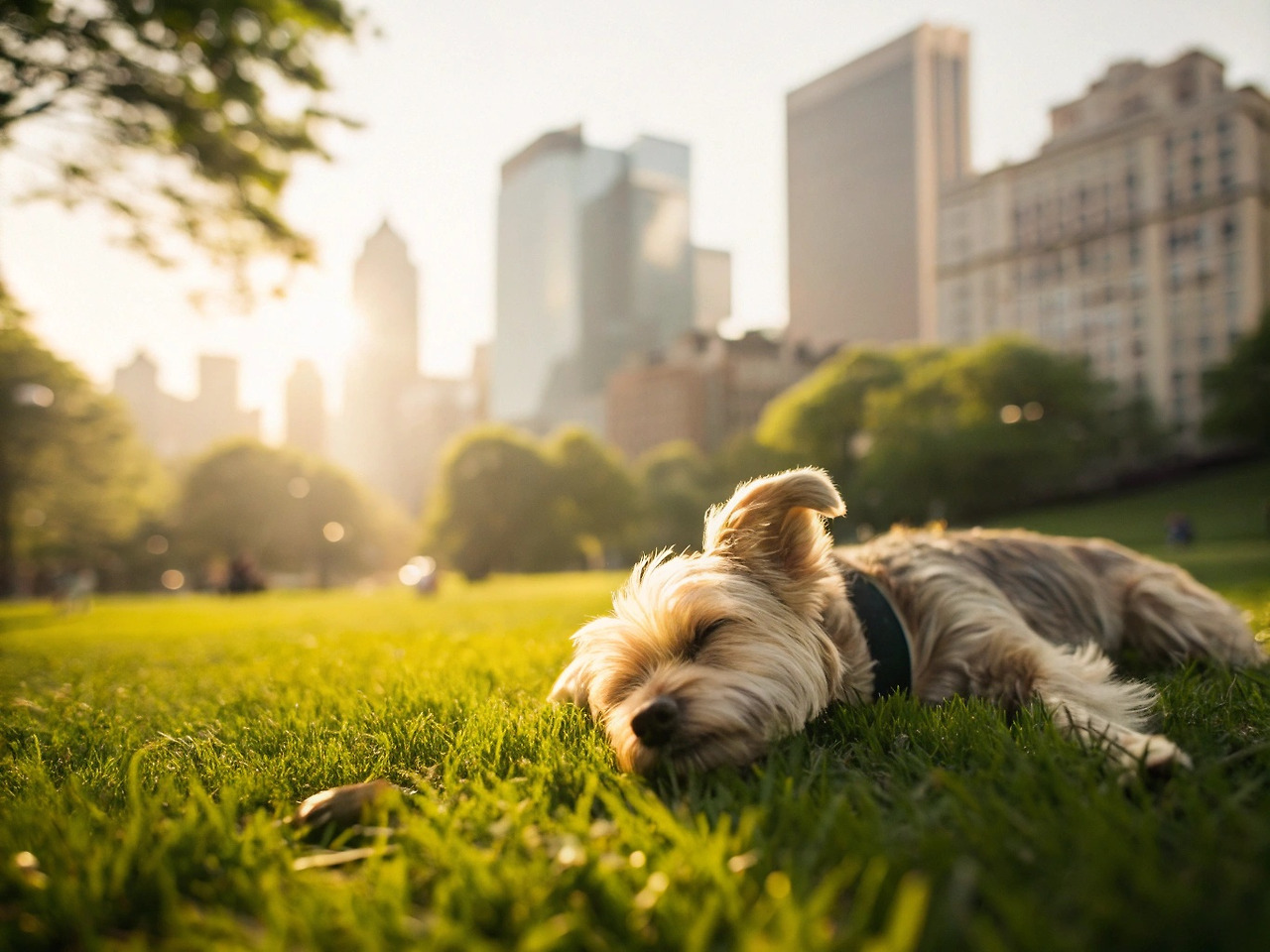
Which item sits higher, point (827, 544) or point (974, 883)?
point (827, 544)

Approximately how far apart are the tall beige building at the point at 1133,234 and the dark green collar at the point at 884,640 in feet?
345

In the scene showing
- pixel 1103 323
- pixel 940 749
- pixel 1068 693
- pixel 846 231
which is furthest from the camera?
pixel 846 231

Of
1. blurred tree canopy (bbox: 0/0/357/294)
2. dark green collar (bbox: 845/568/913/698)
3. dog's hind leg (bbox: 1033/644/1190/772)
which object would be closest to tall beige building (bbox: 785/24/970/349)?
blurred tree canopy (bbox: 0/0/357/294)

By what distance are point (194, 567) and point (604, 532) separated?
146 ft

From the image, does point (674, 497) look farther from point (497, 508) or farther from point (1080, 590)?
point (1080, 590)

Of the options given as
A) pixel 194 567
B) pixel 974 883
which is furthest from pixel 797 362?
pixel 974 883

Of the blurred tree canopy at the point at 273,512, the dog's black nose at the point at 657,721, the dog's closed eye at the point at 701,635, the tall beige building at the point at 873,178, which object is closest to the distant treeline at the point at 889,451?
the blurred tree canopy at the point at 273,512

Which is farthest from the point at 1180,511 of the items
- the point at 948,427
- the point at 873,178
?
the point at 873,178

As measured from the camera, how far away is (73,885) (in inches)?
78.1

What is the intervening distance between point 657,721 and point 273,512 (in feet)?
245

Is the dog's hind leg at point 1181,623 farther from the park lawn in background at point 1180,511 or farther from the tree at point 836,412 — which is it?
the tree at point 836,412

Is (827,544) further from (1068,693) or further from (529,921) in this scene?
(529,921)

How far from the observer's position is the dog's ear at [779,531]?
3528mm

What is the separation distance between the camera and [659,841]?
7.30 feet
